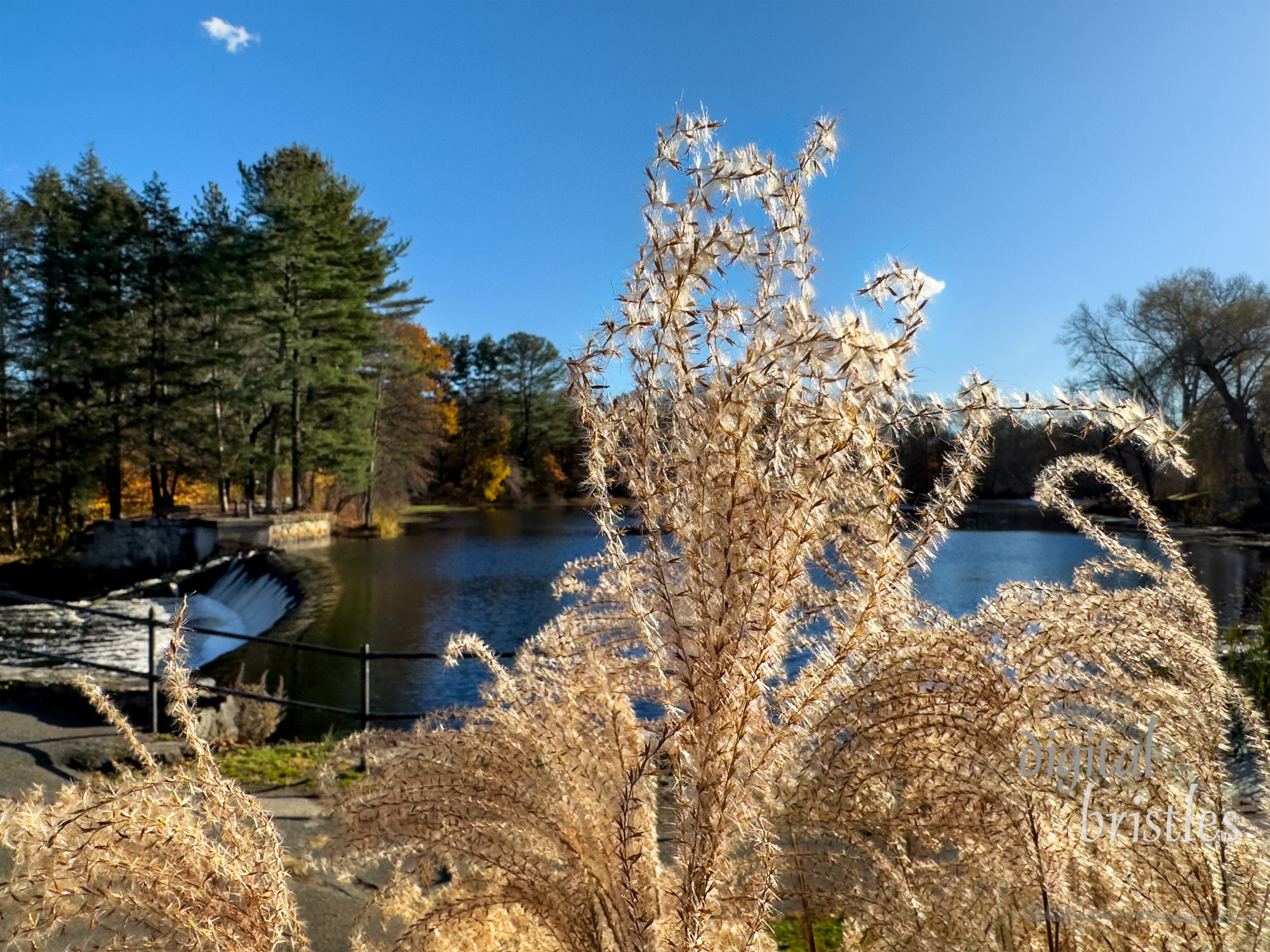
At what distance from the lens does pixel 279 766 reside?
215 inches

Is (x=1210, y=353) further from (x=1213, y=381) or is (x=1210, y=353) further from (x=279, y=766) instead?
(x=279, y=766)

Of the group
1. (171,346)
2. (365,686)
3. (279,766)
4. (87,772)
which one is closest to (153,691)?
(87,772)

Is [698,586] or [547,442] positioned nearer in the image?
[698,586]

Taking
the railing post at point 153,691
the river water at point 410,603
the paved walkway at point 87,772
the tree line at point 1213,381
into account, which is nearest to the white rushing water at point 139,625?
the river water at point 410,603

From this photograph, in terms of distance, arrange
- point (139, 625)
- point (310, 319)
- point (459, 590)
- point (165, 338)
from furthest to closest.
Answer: point (310, 319) → point (165, 338) → point (459, 590) → point (139, 625)

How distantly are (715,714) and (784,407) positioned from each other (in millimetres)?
416

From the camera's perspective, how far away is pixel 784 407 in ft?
3.56

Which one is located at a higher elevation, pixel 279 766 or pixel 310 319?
pixel 310 319

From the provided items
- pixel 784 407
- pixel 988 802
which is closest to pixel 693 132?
pixel 784 407

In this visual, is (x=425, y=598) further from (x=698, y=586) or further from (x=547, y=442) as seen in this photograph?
(x=547, y=442)

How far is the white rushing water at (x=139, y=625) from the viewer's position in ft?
34.7

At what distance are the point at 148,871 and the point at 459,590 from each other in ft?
54.5

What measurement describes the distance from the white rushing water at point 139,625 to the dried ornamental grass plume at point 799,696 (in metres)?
7.83

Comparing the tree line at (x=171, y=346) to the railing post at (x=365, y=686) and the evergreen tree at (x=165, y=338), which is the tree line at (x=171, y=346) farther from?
the railing post at (x=365, y=686)
